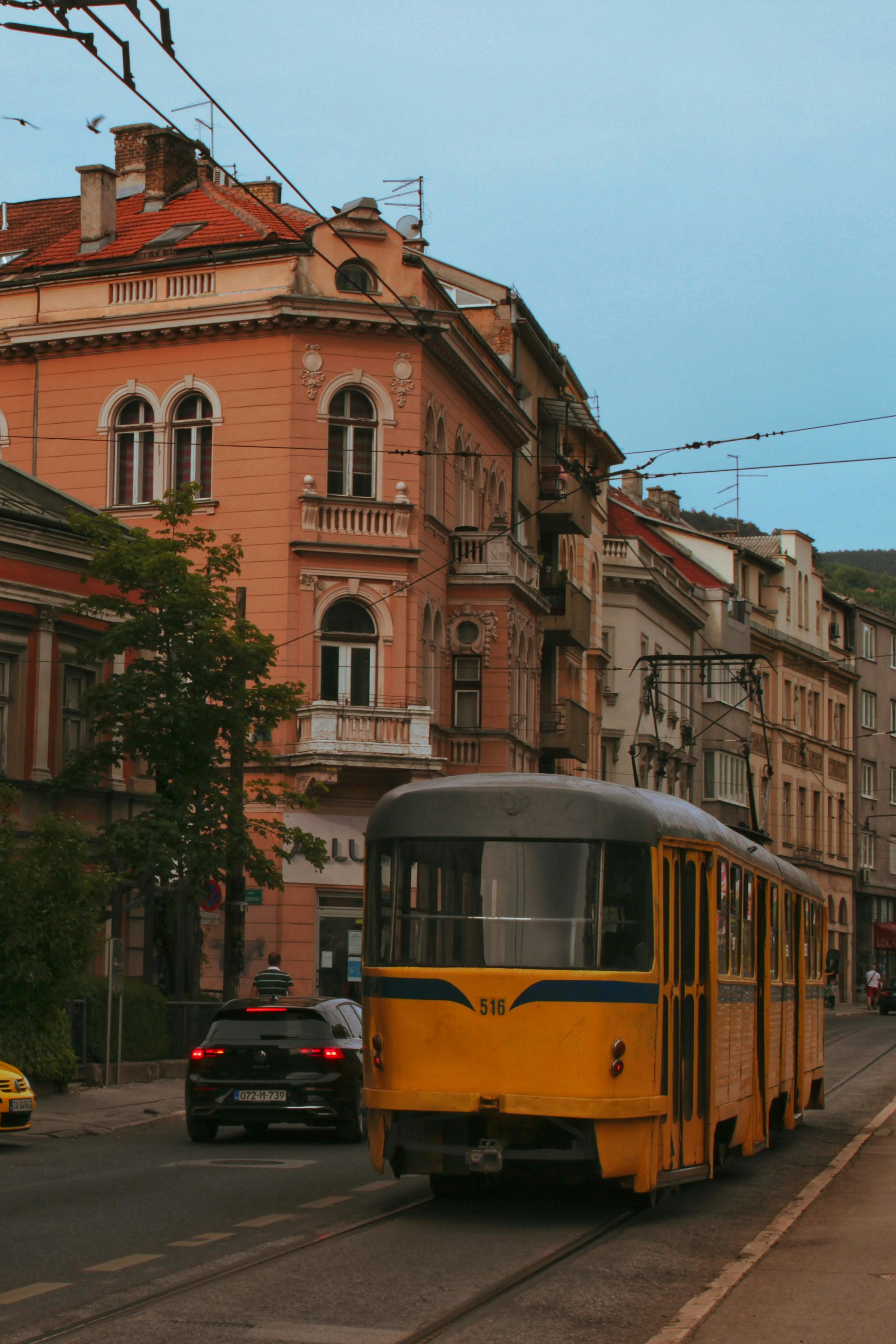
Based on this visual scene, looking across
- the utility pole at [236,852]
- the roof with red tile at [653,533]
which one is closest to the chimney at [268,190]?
the utility pole at [236,852]

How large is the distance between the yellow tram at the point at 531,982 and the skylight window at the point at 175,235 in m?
28.7

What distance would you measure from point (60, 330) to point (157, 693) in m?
12.7

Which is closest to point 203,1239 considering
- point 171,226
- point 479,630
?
point 479,630

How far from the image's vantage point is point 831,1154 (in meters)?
18.4

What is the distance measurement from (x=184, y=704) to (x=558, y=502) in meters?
22.8

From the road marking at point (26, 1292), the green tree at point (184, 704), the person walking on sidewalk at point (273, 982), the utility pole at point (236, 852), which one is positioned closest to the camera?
the road marking at point (26, 1292)

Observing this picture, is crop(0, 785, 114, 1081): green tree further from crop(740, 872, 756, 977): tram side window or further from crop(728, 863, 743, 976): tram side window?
crop(728, 863, 743, 976): tram side window

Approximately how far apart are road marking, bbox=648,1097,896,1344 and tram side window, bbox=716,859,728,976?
5.76 ft

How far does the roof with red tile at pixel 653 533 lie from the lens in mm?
71812

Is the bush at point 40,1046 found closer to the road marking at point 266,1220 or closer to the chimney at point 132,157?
the road marking at point 266,1220

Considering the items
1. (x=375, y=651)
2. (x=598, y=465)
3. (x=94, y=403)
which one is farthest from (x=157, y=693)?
(x=598, y=465)

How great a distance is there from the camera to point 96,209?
41.2 m

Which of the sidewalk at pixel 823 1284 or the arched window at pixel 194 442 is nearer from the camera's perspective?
the sidewalk at pixel 823 1284

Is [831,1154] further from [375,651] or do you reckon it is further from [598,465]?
[598,465]
